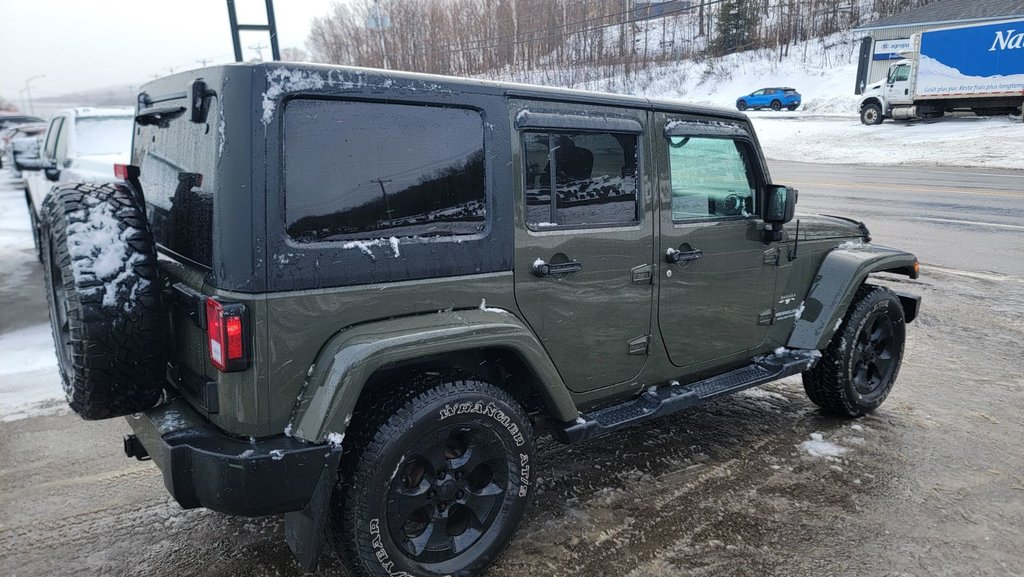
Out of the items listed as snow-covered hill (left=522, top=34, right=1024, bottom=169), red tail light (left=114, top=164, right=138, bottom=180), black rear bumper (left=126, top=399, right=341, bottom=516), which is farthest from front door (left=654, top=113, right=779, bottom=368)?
snow-covered hill (left=522, top=34, right=1024, bottom=169)

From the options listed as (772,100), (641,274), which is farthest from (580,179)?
(772,100)

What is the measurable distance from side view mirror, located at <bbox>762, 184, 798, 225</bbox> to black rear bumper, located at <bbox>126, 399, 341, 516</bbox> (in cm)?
263

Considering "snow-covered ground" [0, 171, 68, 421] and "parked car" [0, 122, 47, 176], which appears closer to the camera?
"snow-covered ground" [0, 171, 68, 421]

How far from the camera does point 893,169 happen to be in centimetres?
1995

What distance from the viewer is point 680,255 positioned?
335cm

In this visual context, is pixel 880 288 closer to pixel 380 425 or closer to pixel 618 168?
pixel 618 168

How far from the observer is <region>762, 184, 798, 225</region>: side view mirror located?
144 inches

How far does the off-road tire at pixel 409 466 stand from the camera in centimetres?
243

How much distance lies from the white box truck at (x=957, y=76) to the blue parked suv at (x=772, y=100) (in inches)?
508

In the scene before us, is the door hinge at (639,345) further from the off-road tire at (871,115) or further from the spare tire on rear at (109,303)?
the off-road tire at (871,115)

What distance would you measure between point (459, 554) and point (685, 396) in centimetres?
140

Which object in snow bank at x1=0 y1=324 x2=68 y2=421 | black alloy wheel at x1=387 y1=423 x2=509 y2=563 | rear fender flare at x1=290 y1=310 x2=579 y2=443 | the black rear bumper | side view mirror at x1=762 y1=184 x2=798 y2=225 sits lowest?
snow bank at x1=0 y1=324 x2=68 y2=421

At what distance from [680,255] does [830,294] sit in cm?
133

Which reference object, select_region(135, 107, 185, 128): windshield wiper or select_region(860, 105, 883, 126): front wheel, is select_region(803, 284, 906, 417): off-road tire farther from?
select_region(860, 105, 883, 126): front wheel
